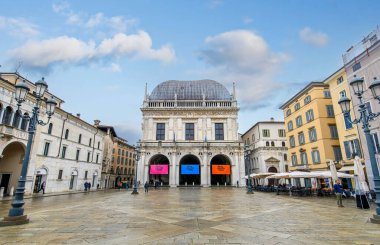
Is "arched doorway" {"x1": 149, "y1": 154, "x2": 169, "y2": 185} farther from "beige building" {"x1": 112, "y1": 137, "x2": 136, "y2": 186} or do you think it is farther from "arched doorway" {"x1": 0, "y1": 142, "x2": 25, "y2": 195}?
"arched doorway" {"x1": 0, "y1": 142, "x2": 25, "y2": 195}

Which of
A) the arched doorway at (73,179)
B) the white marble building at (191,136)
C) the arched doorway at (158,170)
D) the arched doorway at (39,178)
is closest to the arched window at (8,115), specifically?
the arched doorway at (39,178)

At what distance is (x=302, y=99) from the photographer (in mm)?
31250

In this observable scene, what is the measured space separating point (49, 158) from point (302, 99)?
37.0 m

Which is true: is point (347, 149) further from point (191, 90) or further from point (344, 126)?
point (191, 90)

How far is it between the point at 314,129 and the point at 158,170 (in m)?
27.1

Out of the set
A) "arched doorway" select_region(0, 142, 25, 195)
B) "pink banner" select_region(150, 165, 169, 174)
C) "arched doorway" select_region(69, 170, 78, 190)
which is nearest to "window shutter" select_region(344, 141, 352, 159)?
"pink banner" select_region(150, 165, 169, 174)

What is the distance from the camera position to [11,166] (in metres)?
24.1

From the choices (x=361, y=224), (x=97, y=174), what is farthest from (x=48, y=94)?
(x=361, y=224)

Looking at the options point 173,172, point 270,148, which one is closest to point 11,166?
point 173,172

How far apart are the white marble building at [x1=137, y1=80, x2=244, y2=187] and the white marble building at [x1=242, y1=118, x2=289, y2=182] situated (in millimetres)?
5990

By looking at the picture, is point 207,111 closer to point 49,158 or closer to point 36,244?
point 49,158

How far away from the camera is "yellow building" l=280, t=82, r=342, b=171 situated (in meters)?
26.6

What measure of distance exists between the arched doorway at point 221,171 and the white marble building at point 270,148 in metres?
4.53

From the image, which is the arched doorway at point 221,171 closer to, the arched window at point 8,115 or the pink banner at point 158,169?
the pink banner at point 158,169
